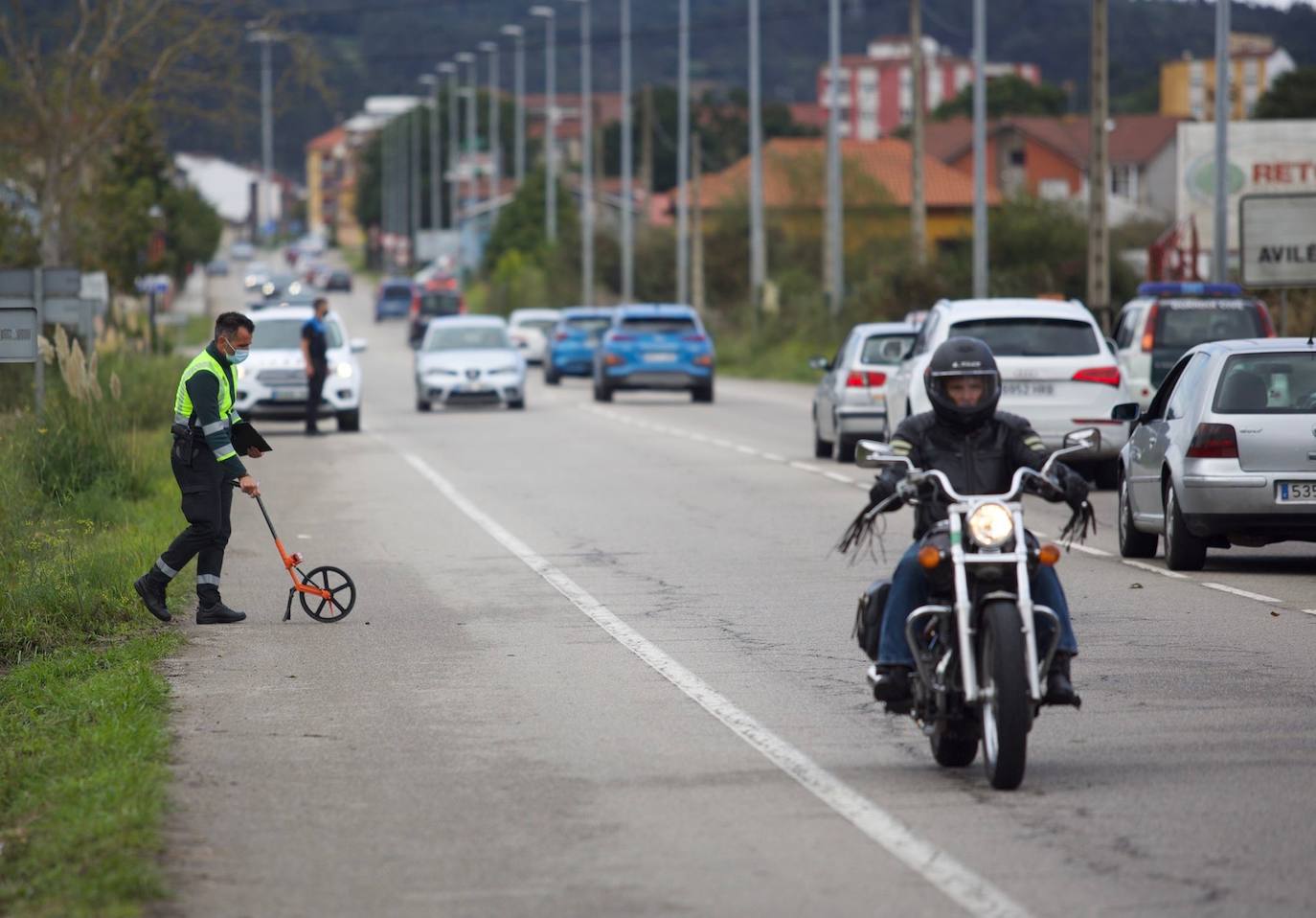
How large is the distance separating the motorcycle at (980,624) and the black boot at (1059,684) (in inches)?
1.3

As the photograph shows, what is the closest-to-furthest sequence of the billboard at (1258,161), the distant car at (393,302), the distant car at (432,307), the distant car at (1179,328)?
the distant car at (1179,328), the billboard at (1258,161), the distant car at (432,307), the distant car at (393,302)

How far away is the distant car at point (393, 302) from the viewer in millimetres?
103125

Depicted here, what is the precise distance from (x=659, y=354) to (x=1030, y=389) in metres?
19.1

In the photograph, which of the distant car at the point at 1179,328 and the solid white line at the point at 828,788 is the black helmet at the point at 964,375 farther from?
the distant car at the point at 1179,328

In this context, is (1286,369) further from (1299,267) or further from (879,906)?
(1299,267)

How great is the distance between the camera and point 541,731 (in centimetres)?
948

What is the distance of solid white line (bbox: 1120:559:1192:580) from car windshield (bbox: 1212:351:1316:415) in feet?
3.36

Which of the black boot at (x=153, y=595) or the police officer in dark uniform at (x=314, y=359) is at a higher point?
the police officer in dark uniform at (x=314, y=359)

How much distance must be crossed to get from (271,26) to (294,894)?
34.5 metres

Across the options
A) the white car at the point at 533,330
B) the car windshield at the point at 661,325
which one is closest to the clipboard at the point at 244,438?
the car windshield at the point at 661,325

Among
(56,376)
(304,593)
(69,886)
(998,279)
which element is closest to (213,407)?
(304,593)

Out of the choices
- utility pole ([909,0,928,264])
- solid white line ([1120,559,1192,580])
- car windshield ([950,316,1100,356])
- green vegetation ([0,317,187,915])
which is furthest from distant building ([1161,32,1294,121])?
solid white line ([1120,559,1192,580])

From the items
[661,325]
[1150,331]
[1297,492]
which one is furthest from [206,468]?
[661,325]

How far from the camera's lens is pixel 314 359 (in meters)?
31.3
